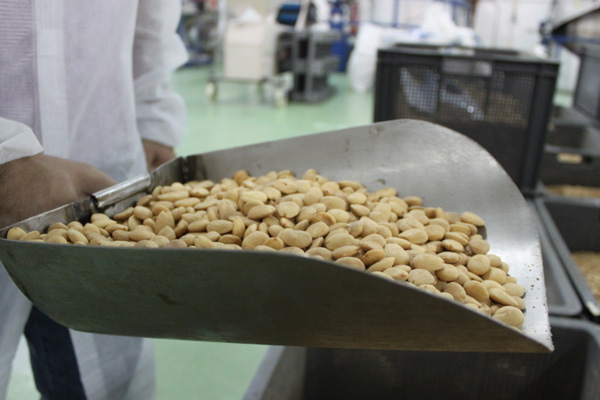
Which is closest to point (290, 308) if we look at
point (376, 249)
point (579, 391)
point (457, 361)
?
point (376, 249)

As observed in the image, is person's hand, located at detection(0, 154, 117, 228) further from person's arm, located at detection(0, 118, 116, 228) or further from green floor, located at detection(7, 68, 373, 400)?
green floor, located at detection(7, 68, 373, 400)

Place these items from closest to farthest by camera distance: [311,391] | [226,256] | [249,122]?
1. [226,256]
2. [311,391]
3. [249,122]

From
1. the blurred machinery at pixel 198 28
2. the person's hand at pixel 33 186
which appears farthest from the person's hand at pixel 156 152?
the blurred machinery at pixel 198 28

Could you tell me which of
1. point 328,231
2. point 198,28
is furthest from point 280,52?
point 328,231

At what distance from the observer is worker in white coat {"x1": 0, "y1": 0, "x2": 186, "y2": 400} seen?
2.10 feet

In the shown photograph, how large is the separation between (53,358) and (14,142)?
1.58 feet

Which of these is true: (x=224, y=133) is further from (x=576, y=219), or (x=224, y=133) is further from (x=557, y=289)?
(x=557, y=289)

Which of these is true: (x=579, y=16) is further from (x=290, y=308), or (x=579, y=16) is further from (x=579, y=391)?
(x=290, y=308)

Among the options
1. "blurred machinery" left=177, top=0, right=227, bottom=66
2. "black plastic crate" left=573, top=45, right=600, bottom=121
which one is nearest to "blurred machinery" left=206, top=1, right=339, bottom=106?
"black plastic crate" left=573, top=45, right=600, bottom=121

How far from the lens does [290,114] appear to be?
416 cm

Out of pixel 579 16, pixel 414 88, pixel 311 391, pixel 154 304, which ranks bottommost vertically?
pixel 311 391

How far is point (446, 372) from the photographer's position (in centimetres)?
95

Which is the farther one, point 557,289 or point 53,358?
point 557,289

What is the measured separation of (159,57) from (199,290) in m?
0.69
